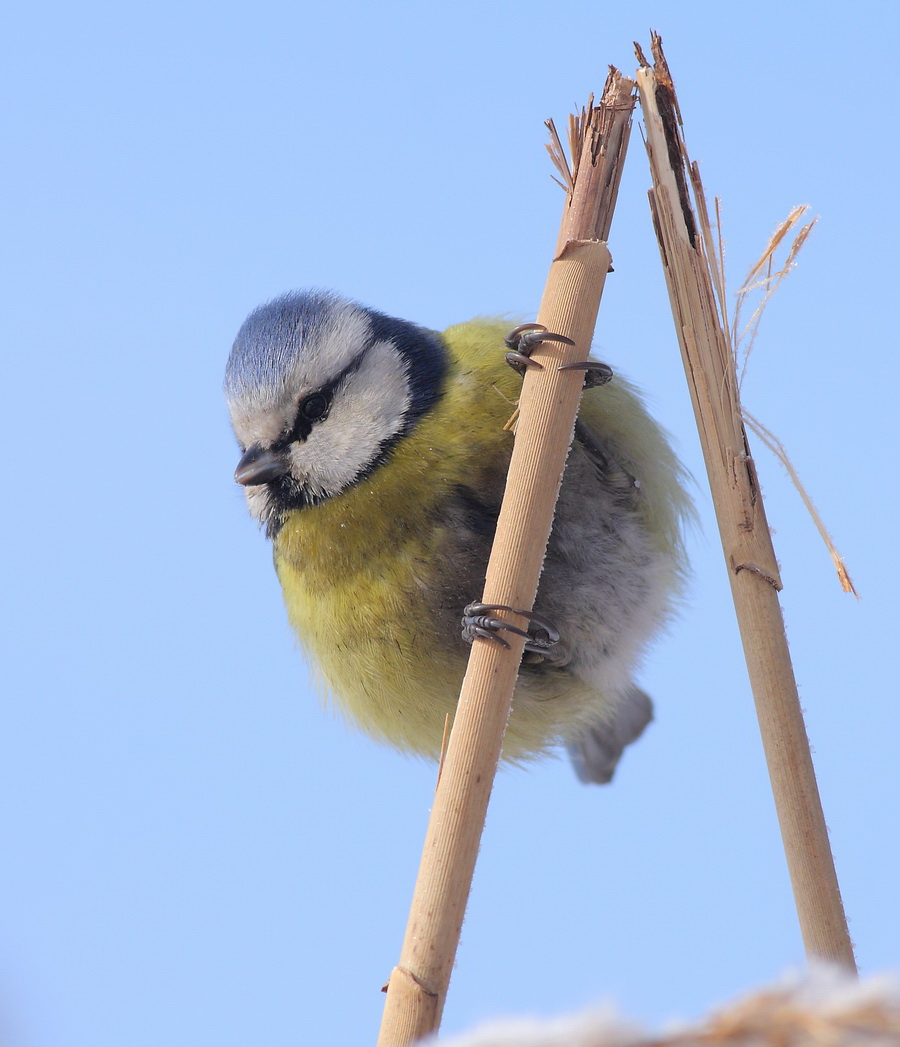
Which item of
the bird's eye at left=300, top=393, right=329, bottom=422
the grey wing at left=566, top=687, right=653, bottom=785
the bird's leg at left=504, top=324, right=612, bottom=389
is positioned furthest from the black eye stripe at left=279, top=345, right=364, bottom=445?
the grey wing at left=566, top=687, right=653, bottom=785

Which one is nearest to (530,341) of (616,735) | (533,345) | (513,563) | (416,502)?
(533,345)

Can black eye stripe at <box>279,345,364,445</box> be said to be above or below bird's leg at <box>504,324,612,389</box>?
above

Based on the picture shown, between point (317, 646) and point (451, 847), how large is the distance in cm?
56

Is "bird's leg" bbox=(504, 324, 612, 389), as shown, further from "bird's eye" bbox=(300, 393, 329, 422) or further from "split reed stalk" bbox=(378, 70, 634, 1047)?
"bird's eye" bbox=(300, 393, 329, 422)

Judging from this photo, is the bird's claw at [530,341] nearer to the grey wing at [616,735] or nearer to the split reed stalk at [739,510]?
the split reed stalk at [739,510]

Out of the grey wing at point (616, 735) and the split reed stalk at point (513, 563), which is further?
the grey wing at point (616, 735)

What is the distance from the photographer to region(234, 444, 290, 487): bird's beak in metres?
0.95

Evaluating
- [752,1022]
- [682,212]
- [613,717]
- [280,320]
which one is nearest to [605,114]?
[682,212]

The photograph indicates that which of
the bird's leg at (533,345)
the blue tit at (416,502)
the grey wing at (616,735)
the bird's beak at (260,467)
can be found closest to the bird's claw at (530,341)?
the bird's leg at (533,345)

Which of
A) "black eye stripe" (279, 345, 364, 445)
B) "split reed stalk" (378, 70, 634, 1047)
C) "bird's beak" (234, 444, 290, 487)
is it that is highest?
"black eye stripe" (279, 345, 364, 445)

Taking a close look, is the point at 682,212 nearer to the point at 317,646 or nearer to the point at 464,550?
the point at 464,550

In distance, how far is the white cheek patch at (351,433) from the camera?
932 mm

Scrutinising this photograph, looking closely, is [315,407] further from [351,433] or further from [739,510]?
[739,510]

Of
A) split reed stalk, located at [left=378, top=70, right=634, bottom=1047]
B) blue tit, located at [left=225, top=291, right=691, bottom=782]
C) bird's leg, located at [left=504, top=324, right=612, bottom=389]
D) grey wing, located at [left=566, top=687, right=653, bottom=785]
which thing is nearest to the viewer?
split reed stalk, located at [left=378, top=70, right=634, bottom=1047]
